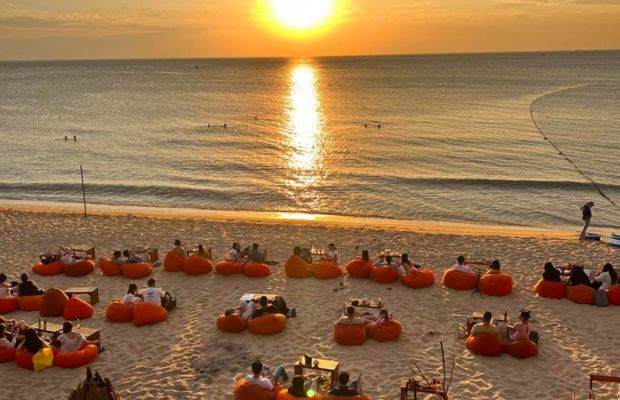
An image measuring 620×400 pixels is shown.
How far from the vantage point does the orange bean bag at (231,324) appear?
12008mm

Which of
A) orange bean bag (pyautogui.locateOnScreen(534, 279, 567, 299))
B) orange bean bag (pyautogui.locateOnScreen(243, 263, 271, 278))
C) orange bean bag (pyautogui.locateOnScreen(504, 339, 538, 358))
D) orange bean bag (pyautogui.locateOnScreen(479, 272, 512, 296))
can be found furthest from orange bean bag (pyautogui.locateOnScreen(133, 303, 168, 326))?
orange bean bag (pyautogui.locateOnScreen(534, 279, 567, 299))

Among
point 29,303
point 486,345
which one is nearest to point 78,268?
point 29,303

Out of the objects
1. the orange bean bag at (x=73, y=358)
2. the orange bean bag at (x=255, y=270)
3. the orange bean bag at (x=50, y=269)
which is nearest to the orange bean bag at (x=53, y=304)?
the orange bean bag at (x=73, y=358)

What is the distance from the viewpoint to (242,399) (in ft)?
29.9

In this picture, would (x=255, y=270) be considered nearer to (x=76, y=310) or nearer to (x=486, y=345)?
(x=76, y=310)

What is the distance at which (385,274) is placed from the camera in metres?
15.0

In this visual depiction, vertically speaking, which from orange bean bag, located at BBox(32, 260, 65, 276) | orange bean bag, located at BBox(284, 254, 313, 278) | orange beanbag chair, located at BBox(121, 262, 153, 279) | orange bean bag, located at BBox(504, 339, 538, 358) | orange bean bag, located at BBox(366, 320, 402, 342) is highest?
orange bean bag, located at BBox(32, 260, 65, 276)

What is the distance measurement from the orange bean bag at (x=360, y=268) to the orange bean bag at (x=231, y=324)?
420cm

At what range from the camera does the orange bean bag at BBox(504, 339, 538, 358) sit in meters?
10.9

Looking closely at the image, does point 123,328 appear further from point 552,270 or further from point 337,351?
point 552,270

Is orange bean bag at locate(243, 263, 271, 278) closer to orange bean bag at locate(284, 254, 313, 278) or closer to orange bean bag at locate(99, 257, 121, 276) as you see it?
orange bean bag at locate(284, 254, 313, 278)

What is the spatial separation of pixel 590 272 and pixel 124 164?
33.6 meters

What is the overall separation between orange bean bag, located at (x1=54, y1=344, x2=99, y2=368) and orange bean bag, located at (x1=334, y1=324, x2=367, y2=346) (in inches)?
197

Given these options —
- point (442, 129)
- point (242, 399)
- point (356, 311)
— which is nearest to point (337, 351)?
point (356, 311)
